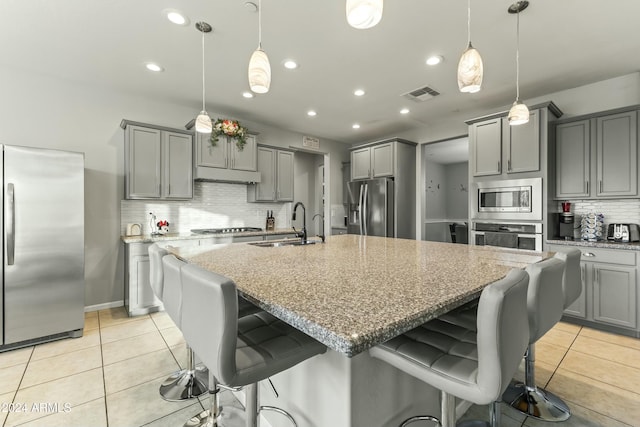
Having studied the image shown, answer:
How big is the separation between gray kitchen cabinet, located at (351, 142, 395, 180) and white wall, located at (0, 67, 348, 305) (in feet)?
10.7

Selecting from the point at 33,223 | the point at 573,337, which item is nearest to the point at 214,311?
the point at 33,223

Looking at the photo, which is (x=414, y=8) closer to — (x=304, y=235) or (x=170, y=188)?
(x=304, y=235)

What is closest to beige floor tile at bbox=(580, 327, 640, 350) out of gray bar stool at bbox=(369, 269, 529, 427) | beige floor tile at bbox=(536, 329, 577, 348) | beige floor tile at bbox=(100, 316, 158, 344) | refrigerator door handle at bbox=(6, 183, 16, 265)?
beige floor tile at bbox=(536, 329, 577, 348)

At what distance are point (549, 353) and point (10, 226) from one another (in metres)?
4.78

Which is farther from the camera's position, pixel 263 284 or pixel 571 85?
pixel 571 85

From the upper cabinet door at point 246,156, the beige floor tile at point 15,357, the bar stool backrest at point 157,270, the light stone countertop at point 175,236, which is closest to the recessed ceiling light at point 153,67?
the upper cabinet door at point 246,156

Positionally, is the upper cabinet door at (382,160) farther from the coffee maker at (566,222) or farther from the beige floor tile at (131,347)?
the beige floor tile at (131,347)

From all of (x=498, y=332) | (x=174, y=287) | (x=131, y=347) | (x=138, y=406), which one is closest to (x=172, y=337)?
(x=131, y=347)

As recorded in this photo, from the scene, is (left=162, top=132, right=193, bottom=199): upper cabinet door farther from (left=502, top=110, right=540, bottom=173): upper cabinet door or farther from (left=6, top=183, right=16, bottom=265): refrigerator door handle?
(left=502, top=110, right=540, bottom=173): upper cabinet door

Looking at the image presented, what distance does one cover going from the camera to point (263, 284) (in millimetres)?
1104

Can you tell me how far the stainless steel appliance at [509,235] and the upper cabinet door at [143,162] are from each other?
4190mm

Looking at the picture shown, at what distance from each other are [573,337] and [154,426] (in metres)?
3.63

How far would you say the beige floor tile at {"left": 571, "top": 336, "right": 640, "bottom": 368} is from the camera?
2.38 m

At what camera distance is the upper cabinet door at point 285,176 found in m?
4.89
